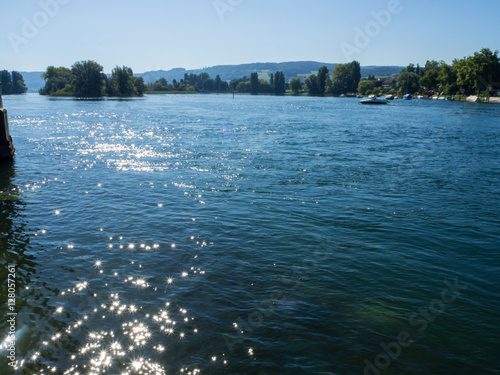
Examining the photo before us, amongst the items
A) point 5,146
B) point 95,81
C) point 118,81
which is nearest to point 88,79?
point 95,81

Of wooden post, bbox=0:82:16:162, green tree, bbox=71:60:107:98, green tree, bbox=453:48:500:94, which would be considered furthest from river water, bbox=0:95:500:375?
green tree, bbox=71:60:107:98

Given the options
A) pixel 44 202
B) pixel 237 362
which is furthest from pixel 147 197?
pixel 237 362

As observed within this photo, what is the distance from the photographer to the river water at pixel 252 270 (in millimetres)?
8602

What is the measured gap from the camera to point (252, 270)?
1254 centimetres

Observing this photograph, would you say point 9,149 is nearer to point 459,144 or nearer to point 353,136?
point 353,136

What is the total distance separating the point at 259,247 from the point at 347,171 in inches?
645

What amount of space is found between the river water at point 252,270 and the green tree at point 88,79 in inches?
6597

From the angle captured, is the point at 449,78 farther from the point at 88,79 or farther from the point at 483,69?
the point at 88,79

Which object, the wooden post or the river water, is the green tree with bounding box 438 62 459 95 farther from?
the wooden post

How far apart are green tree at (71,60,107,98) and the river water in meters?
168

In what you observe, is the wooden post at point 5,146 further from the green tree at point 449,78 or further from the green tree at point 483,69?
the green tree at point 449,78

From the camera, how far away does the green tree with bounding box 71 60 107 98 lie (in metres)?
174

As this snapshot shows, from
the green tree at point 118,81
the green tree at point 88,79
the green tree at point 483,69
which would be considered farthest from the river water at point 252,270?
the green tree at point 118,81

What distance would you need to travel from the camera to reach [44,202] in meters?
20.2
